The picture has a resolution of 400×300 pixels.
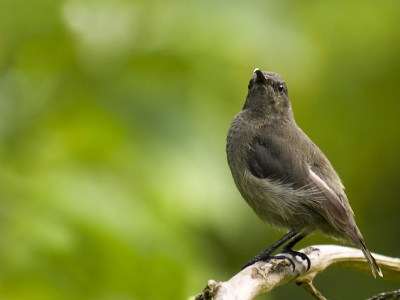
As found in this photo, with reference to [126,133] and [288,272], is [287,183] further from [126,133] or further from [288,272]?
[126,133]

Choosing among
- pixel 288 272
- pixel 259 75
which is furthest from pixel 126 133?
pixel 288 272

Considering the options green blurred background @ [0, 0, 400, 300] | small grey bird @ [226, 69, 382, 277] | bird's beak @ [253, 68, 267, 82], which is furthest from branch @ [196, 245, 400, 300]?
bird's beak @ [253, 68, 267, 82]

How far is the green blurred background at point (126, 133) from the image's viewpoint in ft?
13.7

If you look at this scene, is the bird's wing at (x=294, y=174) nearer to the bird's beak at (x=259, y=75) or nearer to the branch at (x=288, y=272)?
the branch at (x=288, y=272)

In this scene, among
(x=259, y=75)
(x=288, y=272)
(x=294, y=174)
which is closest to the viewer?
(x=288, y=272)

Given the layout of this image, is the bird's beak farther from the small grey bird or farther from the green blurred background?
the green blurred background

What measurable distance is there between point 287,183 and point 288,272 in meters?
0.72

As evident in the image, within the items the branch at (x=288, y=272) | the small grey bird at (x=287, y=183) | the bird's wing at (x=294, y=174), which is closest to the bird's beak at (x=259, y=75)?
the small grey bird at (x=287, y=183)

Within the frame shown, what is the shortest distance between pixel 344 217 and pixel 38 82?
2306 millimetres

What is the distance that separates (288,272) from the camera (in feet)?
13.4

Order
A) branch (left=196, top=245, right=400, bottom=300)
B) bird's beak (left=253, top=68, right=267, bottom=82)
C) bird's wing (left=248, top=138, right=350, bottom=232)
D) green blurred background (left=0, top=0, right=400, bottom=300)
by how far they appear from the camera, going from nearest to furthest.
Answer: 1. branch (left=196, top=245, right=400, bottom=300)
2. green blurred background (left=0, top=0, right=400, bottom=300)
3. bird's wing (left=248, top=138, right=350, bottom=232)
4. bird's beak (left=253, top=68, right=267, bottom=82)

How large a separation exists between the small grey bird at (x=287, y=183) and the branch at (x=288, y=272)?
146 millimetres

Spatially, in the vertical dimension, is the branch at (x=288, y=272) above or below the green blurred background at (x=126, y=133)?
below

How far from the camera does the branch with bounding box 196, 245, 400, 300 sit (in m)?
3.12
